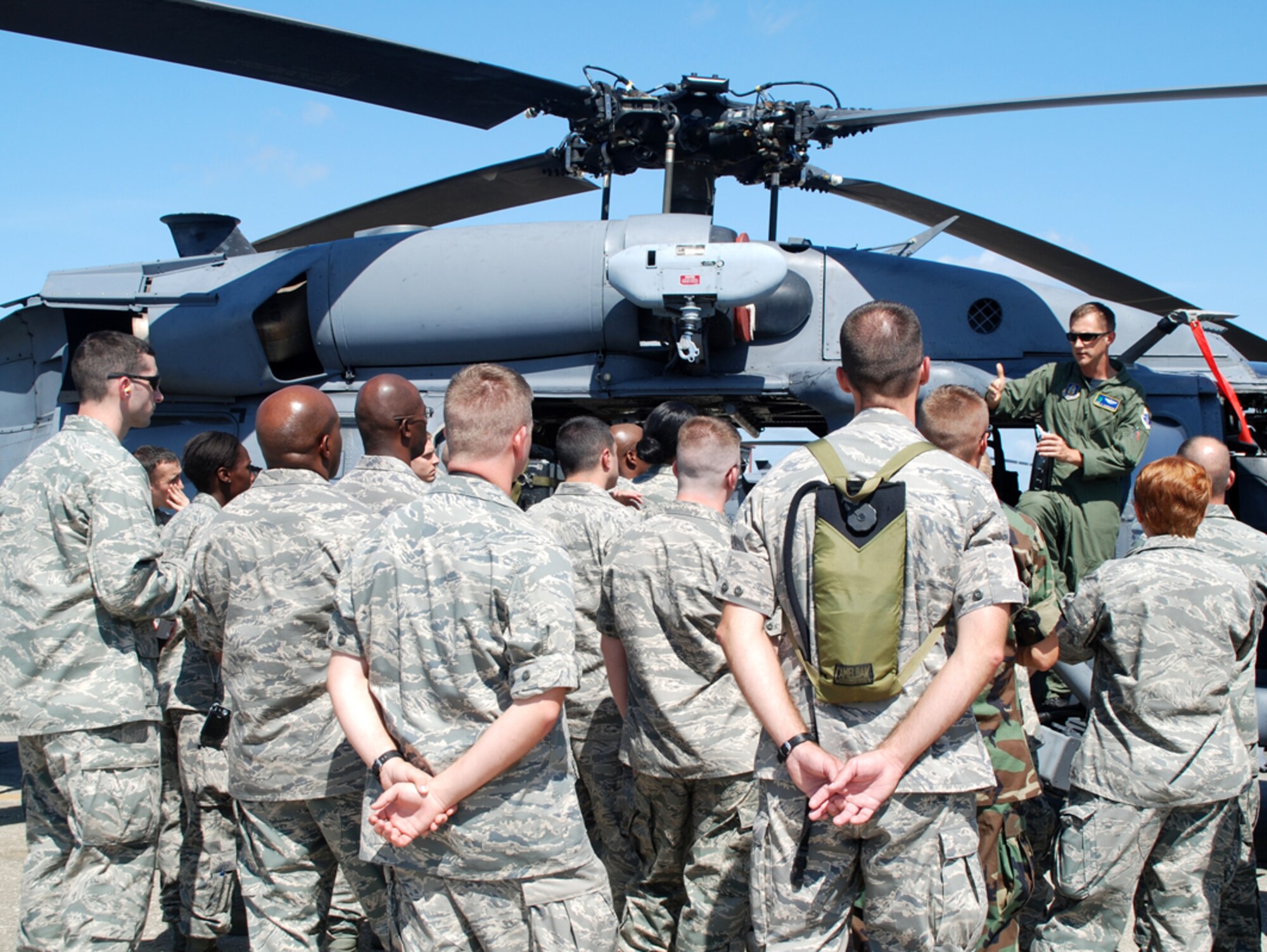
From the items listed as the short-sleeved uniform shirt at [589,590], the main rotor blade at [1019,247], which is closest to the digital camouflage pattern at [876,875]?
the short-sleeved uniform shirt at [589,590]

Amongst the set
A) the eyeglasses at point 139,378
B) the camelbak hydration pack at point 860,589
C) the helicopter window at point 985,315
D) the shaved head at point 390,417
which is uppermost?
the helicopter window at point 985,315

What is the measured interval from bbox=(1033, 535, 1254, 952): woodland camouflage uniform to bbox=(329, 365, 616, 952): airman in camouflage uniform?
1.56 m

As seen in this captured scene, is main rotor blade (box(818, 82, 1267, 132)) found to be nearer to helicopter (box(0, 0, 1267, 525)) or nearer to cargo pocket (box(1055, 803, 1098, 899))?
helicopter (box(0, 0, 1267, 525))

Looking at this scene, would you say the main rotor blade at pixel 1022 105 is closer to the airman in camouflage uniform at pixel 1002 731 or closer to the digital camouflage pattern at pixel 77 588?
the airman in camouflage uniform at pixel 1002 731

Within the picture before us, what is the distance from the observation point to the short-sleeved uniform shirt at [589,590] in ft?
12.2

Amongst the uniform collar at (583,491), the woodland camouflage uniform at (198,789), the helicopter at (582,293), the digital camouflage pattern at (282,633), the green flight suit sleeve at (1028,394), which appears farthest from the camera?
the helicopter at (582,293)

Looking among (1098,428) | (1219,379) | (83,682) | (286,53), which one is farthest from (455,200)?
(83,682)

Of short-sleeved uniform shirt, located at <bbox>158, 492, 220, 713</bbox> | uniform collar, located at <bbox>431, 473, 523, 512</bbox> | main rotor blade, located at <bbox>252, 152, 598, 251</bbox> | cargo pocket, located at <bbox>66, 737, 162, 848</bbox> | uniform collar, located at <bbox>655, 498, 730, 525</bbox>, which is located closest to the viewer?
uniform collar, located at <bbox>431, 473, 523, 512</bbox>

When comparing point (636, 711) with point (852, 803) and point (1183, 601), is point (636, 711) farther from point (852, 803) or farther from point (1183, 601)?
point (1183, 601)

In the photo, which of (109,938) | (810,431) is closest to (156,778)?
(109,938)

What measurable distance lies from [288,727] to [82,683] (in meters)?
0.75

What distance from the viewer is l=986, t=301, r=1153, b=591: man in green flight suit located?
4.79m

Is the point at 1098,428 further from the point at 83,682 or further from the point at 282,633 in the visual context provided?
the point at 83,682

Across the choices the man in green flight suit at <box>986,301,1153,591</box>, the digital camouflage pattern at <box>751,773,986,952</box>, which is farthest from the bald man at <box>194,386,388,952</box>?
the man in green flight suit at <box>986,301,1153,591</box>
